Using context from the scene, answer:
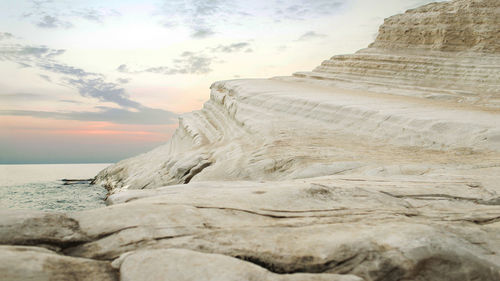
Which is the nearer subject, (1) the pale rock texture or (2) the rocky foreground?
(1) the pale rock texture

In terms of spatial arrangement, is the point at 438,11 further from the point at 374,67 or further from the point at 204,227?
the point at 204,227

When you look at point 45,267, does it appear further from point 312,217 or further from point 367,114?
point 367,114

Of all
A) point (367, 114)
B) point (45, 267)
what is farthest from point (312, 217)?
point (367, 114)

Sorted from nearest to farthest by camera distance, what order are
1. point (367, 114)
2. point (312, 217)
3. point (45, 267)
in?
point (45, 267)
point (312, 217)
point (367, 114)

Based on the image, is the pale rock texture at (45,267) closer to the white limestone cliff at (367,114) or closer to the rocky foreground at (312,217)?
the rocky foreground at (312,217)

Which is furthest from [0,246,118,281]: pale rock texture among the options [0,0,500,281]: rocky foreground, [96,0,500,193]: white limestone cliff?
[96,0,500,193]: white limestone cliff

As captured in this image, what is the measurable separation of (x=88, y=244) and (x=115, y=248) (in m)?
0.33

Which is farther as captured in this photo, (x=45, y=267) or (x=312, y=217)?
(x=312, y=217)

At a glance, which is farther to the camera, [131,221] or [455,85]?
Result: [455,85]

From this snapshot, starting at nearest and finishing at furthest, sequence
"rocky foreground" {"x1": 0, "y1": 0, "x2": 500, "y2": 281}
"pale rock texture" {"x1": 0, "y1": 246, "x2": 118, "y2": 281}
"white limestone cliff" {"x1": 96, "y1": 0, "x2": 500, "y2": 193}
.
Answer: "pale rock texture" {"x1": 0, "y1": 246, "x2": 118, "y2": 281} → "rocky foreground" {"x1": 0, "y1": 0, "x2": 500, "y2": 281} → "white limestone cliff" {"x1": 96, "y1": 0, "x2": 500, "y2": 193}

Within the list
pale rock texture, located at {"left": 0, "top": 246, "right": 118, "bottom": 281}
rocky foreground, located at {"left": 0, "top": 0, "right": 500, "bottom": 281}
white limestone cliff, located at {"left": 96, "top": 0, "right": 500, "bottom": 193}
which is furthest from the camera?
white limestone cliff, located at {"left": 96, "top": 0, "right": 500, "bottom": 193}

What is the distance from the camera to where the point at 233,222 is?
12.9ft

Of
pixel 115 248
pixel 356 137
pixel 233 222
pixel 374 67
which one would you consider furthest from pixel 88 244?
pixel 374 67

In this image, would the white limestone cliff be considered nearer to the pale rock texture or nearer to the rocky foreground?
the rocky foreground
